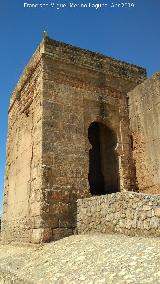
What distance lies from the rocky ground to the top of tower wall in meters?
4.91

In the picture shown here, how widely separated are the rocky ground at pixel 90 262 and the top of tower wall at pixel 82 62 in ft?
16.1

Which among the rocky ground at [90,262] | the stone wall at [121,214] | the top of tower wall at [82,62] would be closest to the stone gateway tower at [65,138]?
the top of tower wall at [82,62]

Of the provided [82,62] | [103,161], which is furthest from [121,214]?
[82,62]

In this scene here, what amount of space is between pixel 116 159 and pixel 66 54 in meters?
3.32

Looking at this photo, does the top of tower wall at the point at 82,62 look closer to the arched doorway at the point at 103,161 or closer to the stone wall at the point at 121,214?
the arched doorway at the point at 103,161

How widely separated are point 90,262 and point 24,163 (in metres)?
4.84

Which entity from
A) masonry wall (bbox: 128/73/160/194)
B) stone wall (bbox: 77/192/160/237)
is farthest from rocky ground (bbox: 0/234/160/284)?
masonry wall (bbox: 128/73/160/194)

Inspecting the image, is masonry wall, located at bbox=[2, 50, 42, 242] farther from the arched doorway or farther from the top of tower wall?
the arched doorway

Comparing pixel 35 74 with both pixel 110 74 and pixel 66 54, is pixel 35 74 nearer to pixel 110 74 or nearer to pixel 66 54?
pixel 66 54

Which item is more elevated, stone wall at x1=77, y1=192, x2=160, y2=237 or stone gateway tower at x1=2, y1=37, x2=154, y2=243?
stone gateway tower at x1=2, y1=37, x2=154, y2=243

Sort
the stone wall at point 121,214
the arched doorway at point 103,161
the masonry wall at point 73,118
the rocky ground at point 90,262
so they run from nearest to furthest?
the rocky ground at point 90,262 → the stone wall at point 121,214 → the masonry wall at point 73,118 → the arched doorway at point 103,161

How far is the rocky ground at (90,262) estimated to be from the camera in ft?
11.6

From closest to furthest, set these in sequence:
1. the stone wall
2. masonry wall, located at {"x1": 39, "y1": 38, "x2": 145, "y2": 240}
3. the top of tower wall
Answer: the stone wall < masonry wall, located at {"x1": 39, "y1": 38, "x2": 145, "y2": 240} < the top of tower wall

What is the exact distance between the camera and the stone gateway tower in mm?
7312
